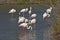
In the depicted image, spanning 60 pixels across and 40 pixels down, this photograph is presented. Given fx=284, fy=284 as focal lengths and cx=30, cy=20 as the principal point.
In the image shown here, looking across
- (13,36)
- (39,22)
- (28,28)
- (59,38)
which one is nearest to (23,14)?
(39,22)

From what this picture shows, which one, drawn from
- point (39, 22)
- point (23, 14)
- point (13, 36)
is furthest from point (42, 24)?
point (23, 14)

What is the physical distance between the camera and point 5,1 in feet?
75.2

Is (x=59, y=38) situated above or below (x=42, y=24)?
below

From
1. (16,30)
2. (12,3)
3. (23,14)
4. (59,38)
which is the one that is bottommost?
(59,38)

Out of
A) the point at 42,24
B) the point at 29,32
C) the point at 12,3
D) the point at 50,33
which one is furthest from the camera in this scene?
the point at 12,3

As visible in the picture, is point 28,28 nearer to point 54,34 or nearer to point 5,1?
point 54,34

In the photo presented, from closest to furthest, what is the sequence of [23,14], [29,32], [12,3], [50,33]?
[50,33] → [29,32] → [23,14] → [12,3]

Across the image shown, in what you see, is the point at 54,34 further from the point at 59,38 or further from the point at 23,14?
the point at 23,14

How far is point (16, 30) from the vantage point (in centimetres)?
1191

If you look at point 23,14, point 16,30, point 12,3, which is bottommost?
point 16,30

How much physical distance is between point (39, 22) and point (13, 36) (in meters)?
2.86

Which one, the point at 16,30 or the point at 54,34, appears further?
the point at 16,30

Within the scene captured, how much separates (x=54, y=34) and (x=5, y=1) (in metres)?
13.0

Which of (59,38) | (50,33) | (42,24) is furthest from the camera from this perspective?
(42,24)
